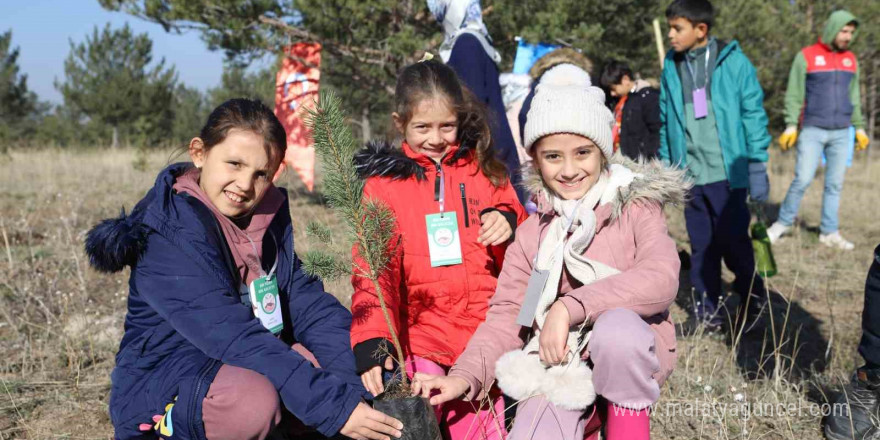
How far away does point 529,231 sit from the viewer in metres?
2.16

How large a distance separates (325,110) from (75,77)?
32243mm

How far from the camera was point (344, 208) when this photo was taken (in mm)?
1819

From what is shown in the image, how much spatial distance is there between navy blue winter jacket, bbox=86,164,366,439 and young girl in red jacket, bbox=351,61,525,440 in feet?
1.31

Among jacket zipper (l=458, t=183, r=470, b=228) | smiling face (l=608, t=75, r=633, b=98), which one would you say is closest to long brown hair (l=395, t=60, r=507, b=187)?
jacket zipper (l=458, t=183, r=470, b=228)

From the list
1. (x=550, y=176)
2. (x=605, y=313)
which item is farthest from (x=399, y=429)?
(x=550, y=176)

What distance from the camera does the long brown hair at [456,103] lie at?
241 cm

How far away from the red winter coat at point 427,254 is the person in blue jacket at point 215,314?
30 cm

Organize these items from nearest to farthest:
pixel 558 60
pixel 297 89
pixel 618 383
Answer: pixel 618 383 → pixel 558 60 → pixel 297 89

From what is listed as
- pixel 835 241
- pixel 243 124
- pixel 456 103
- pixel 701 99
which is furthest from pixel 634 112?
pixel 243 124

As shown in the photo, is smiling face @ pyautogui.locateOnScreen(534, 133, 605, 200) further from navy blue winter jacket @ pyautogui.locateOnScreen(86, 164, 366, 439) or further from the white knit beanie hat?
navy blue winter jacket @ pyautogui.locateOnScreen(86, 164, 366, 439)

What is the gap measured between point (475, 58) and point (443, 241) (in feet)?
4.98

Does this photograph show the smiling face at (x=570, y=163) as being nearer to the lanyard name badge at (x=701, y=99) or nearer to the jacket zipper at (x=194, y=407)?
the jacket zipper at (x=194, y=407)

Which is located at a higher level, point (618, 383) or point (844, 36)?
point (844, 36)

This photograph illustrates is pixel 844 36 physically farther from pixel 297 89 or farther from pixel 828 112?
pixel 297 89
